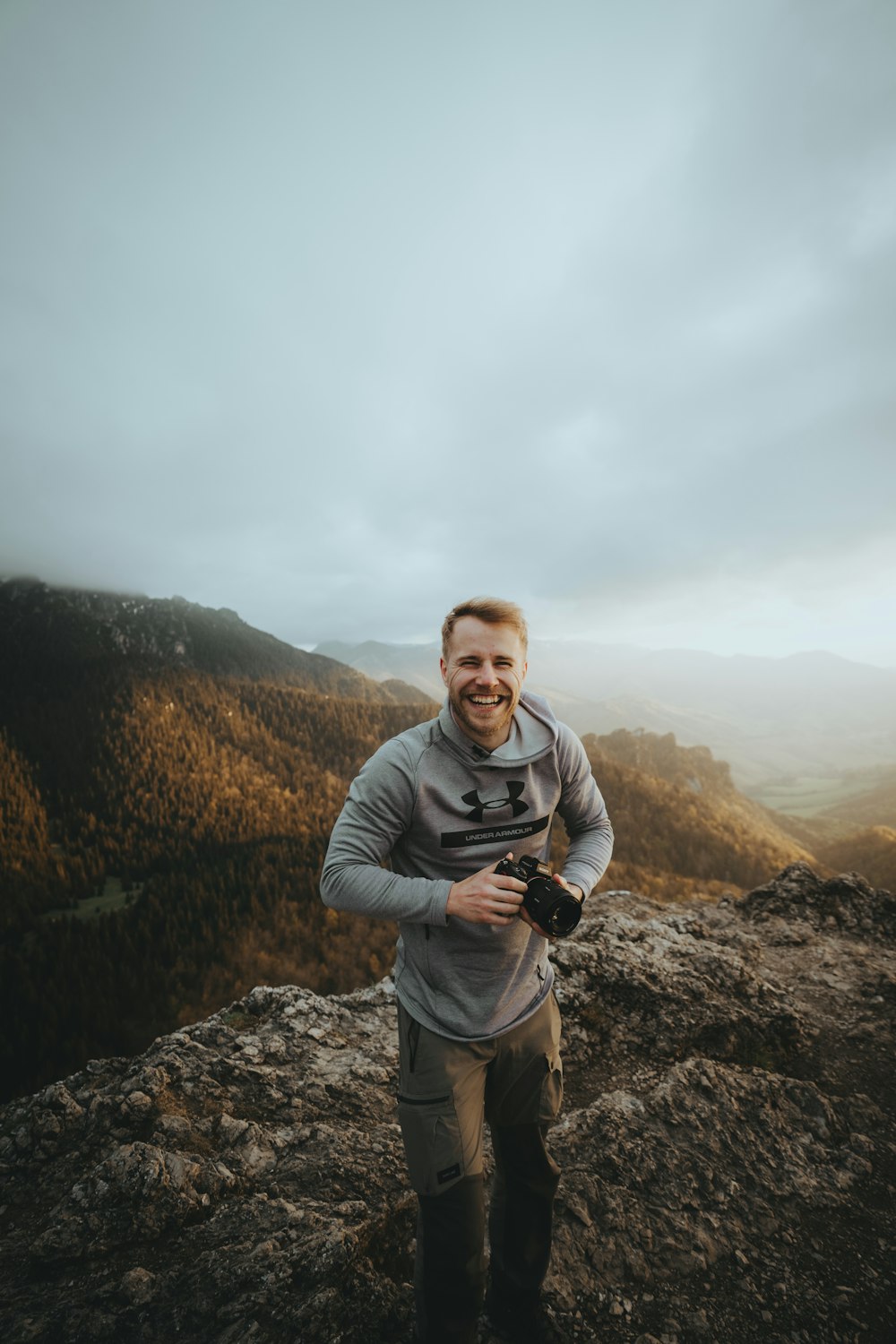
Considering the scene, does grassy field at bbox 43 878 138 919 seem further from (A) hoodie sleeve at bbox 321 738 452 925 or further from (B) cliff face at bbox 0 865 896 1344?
(A) hoodie sleeve at bbox 321 738 452 925

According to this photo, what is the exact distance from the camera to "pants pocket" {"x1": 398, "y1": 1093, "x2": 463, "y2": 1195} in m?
2.38

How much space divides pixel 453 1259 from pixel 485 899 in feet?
6.05

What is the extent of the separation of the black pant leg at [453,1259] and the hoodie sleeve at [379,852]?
1365mm

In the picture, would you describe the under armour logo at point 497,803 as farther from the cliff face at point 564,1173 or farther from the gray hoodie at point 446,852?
the cliff face at point 564,1173

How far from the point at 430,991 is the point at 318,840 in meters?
80.0

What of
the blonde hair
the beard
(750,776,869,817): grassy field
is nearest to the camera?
the beard

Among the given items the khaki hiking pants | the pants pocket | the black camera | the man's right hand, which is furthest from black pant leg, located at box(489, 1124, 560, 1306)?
the man's right hand

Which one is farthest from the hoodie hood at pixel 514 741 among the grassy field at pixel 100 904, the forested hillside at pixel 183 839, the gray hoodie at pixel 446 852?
the grassy field at pixel 100 904

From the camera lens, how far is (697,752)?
139875 mm

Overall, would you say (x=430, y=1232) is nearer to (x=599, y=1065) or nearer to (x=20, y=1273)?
(x=20, y=1273)

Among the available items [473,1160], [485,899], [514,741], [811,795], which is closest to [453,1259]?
[473,1160]

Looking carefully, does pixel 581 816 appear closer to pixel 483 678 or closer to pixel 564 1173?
pixel 483 678

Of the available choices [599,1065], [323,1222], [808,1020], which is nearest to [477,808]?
[323,1222]

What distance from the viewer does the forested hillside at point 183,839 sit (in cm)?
4953
